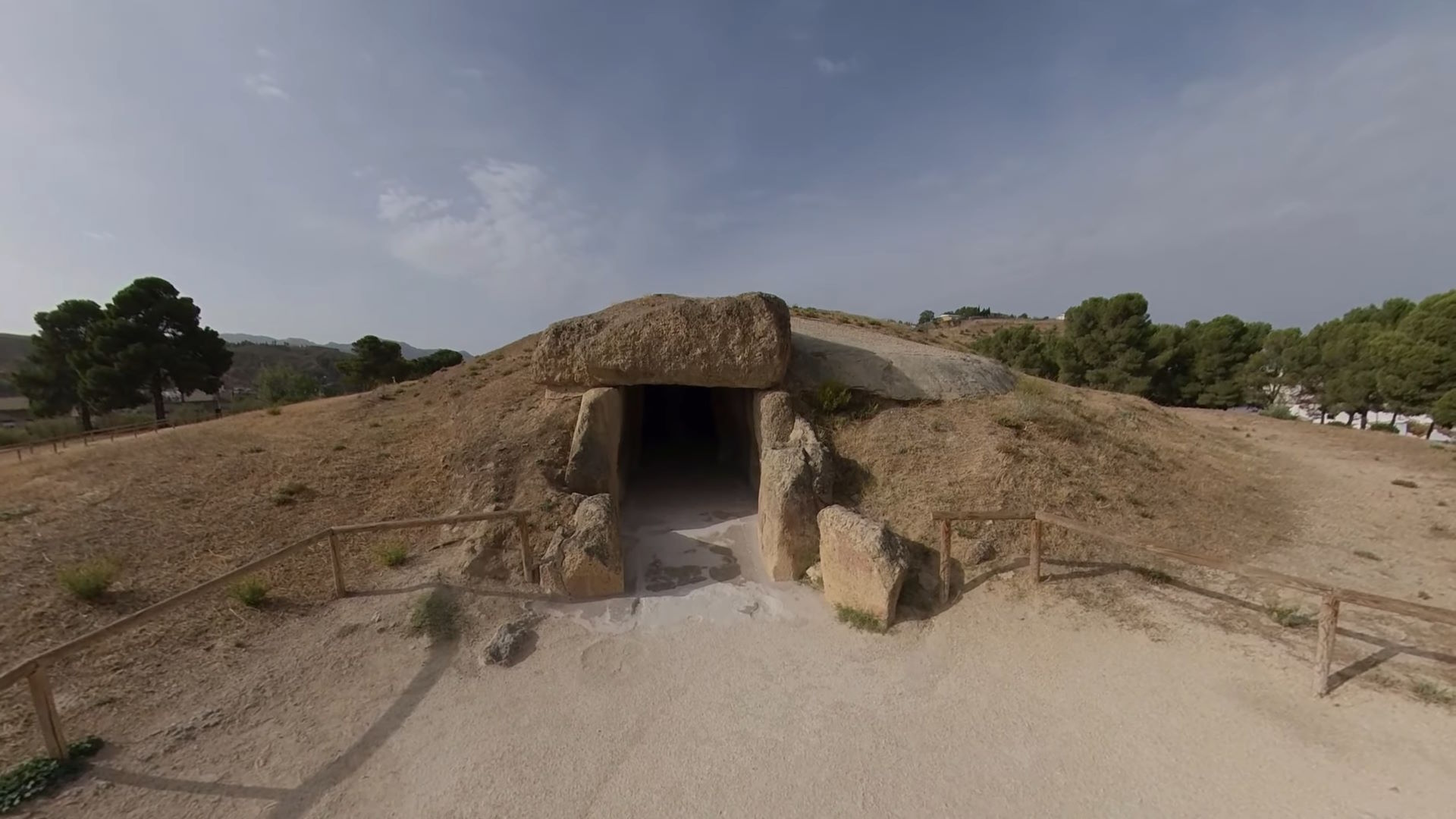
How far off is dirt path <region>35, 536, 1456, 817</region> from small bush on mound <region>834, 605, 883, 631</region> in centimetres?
21

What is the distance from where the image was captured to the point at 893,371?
11.8m

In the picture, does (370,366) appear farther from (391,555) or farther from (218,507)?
(391,555)

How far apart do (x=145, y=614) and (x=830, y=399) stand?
983 centimetres

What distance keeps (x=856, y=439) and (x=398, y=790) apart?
799 cm

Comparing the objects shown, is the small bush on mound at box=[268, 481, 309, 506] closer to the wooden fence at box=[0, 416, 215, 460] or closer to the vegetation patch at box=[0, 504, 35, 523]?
the vegetation patch at box=[0, 504, 35, 523]

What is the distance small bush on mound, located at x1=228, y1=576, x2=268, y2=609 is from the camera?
6672 millimetres

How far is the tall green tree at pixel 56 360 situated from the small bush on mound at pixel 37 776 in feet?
114

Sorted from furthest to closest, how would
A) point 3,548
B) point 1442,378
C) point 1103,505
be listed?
point 1442,378, point 1103,505, point 3,548

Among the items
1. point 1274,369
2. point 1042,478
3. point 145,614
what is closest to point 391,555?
point 145,614

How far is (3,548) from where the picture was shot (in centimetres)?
731

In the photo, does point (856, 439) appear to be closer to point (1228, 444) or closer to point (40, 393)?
point (1228, 444)

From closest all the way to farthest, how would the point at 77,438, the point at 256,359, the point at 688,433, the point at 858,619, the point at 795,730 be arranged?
the point at 795,730 → the point at 858,619 → the point at 688,433 → the point at 77,438 → the point at 256,359

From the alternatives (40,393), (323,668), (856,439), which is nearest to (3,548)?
(323,668)

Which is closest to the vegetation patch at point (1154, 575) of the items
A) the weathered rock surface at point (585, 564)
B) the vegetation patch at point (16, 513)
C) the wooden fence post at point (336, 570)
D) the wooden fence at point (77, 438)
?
the weathered rock surface at point (585, 564)
